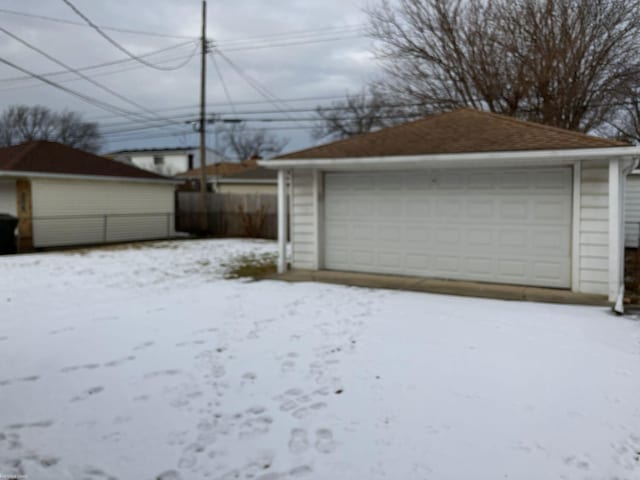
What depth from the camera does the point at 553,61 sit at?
47.4 ft

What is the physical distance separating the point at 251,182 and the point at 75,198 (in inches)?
434

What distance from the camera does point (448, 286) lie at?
811cm

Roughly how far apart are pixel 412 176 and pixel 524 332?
4.21 meters

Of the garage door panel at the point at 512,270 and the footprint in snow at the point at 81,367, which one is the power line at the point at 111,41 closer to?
the footprint in snow at the point at 81,367

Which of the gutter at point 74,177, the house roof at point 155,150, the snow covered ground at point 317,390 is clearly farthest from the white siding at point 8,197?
the house roof at point 155,150

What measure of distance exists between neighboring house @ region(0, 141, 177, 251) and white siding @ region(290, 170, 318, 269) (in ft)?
29.7

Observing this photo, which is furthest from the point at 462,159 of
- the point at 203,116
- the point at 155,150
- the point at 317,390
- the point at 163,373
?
the point at 155,150

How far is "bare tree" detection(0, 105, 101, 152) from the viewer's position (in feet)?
142

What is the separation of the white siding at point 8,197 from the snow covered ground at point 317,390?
10.2 metres

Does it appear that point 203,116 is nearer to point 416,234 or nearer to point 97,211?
point 97,211

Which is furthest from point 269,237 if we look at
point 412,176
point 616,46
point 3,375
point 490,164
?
point 3,375

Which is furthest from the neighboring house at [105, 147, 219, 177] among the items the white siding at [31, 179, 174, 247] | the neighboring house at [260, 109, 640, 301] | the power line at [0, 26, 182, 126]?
the neighboring house at [260, 109, 640, 301]

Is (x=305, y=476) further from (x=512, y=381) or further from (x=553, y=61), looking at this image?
(x=553, y=61)

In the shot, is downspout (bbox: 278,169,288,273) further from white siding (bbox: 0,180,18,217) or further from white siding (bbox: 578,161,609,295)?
white siding (bbox: 0,180,18,217)
